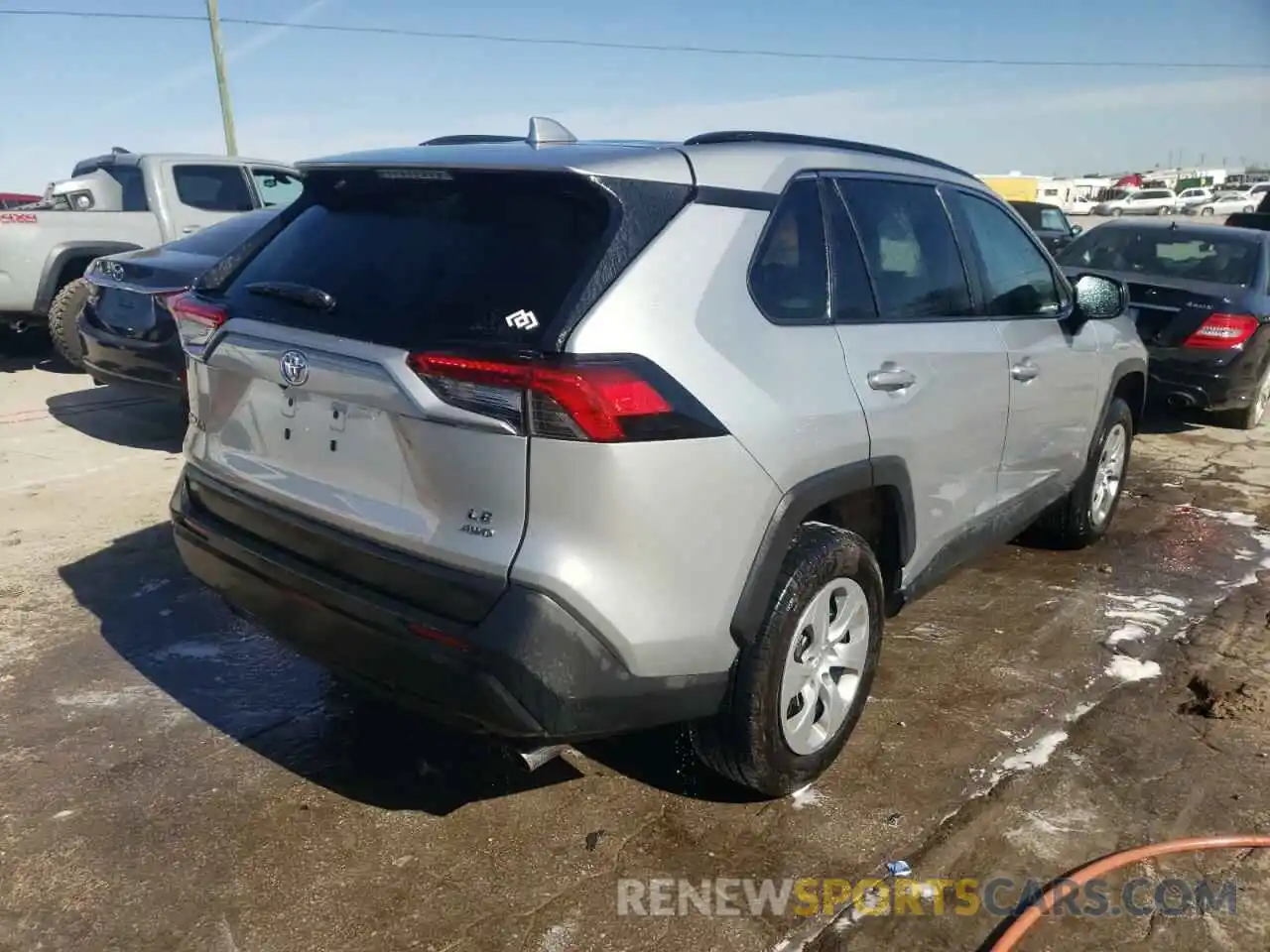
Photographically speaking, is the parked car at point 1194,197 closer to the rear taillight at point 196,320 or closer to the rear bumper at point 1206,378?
the rear bumper at point 1206,378

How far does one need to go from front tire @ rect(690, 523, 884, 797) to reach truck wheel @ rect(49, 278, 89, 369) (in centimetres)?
752

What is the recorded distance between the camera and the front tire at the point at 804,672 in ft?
8.77

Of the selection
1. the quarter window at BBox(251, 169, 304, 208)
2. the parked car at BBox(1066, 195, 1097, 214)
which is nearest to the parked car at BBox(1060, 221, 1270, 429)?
the quarter window at BBox(251, 169, 304, 208)

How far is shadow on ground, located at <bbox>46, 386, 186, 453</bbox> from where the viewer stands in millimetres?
6805

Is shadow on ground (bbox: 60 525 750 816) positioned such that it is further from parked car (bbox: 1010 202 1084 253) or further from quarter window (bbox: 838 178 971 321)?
parked car (bbox: 1010 202 1084 253)

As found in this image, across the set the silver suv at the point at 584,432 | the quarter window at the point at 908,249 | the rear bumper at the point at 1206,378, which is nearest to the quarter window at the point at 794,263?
the silver suv at the point at 584,432

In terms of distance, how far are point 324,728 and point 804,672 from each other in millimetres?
1554

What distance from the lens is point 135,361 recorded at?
6.33 meters

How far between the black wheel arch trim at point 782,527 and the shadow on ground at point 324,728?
53 centimetres

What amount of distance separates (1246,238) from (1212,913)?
6930mm

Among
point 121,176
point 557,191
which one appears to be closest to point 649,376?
point 557,191

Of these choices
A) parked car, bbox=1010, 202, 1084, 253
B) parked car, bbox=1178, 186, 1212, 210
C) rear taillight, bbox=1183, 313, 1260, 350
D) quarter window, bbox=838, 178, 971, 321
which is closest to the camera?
quarter window, bbox=838, 178, 971, 321

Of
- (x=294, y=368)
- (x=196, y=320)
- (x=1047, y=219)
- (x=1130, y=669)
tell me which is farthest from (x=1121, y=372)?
(x=1047, y=219)

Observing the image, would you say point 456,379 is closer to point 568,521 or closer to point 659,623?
point 568,521
